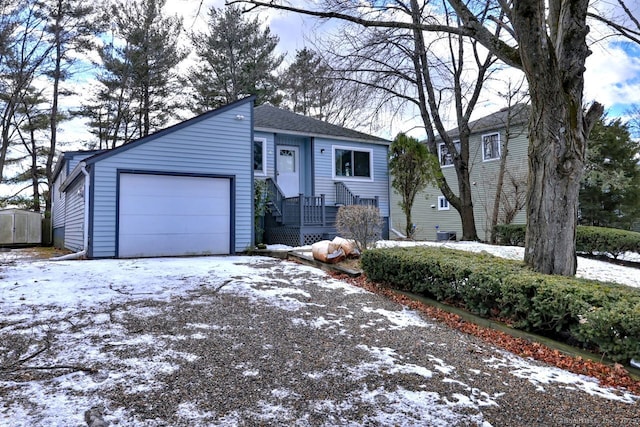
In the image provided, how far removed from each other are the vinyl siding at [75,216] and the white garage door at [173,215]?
137 cm

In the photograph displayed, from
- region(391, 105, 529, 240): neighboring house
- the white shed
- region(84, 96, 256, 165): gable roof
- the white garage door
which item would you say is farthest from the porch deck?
the white shed

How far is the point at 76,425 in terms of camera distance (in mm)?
2082

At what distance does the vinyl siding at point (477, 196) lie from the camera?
15695mm

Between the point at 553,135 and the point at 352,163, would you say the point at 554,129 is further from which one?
the point at 352,163

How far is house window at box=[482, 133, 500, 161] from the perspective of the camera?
16.4m

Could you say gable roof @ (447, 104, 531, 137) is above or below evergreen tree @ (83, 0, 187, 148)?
below

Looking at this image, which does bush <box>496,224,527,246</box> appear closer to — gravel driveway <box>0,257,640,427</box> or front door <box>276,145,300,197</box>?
front door <box>276,145,300,197</box>

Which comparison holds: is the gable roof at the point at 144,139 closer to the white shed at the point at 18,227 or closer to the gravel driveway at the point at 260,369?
the gravel driveway at the point at 260,369

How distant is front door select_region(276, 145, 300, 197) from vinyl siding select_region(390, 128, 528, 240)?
3997mm

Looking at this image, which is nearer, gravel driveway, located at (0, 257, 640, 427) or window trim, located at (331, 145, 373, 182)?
gravel driveway, located at (0, 257, 640, 427)

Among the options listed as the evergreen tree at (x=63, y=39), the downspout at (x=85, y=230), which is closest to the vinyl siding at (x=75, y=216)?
the downspout at (x=85, y=230)

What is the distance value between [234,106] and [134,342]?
7716 mm

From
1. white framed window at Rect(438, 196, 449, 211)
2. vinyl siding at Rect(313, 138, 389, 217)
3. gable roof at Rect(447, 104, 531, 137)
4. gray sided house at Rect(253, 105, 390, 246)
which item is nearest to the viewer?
gray sided house at Rect(253, 105, 390, 246)

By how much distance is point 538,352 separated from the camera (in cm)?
359
